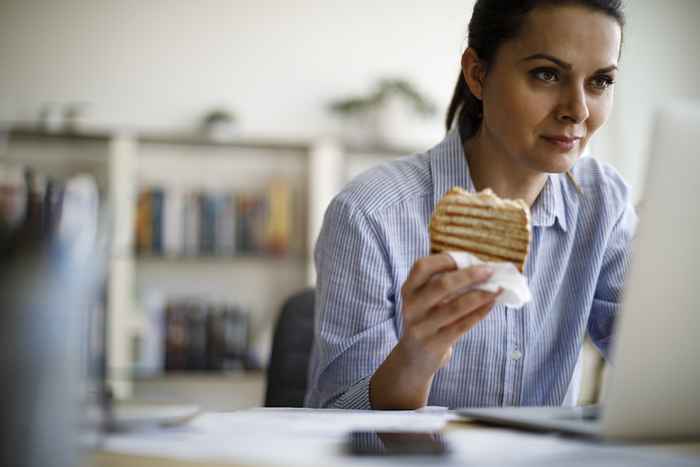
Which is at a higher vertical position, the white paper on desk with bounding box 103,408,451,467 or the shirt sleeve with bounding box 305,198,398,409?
the shirt sleeve with bounding box 305,198,398,409

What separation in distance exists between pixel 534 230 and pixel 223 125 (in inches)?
95.9

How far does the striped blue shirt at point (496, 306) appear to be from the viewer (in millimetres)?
1385

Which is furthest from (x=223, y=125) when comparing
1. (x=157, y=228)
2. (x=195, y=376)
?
(x=195, y=376)

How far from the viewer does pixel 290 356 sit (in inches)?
64.5

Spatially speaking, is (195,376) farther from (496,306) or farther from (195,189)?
(496,306)

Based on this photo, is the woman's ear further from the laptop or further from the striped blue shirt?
the laptop

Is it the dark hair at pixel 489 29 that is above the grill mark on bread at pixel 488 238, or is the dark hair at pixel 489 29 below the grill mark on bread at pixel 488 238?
above

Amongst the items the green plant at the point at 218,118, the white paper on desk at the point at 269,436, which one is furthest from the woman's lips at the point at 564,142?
the green plant at the point at 218,118

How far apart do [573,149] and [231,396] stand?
2.81 m

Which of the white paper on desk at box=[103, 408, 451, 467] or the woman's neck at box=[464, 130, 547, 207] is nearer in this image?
the white paper on desk at box=[103, 408, 451, 467]

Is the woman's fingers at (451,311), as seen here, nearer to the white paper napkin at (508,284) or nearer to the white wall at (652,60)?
the white paper napkin at (508,284)

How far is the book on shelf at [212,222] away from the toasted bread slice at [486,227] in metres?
2.68

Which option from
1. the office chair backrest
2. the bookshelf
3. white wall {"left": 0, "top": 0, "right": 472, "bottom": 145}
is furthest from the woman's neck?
white wall {"left": 0, "top": 0, "right": 472, "bottom": 145}

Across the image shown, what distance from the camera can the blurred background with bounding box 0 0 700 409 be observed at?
3.67 m
